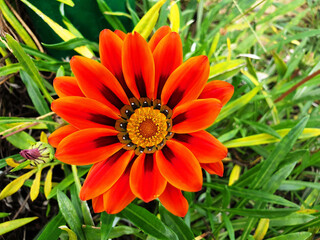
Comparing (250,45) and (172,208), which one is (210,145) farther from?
(250,45)

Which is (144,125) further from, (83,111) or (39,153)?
(39,153)

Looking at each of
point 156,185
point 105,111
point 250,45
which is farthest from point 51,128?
point 250,45

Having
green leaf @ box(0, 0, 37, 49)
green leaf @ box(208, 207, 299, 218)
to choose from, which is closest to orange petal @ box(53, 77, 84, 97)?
green leaf @ box(0, 0, 37, 49)

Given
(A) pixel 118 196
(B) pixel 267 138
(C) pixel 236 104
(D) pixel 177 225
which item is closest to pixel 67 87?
(A) pixel 118 196

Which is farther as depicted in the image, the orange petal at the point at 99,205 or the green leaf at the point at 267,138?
the green leaf at the point at 267,138

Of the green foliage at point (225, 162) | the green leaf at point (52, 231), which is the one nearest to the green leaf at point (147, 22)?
the green foliage at point (225, 162)

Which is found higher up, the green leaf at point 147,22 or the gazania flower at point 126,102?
the green leaf at point 147,22

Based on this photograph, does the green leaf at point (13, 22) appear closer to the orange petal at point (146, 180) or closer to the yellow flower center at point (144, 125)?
the yellow flower center at point (144, 125)

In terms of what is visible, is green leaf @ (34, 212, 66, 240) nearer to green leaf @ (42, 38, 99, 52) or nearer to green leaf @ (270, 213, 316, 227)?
green leaf @ (42, 38, 99, 52)
